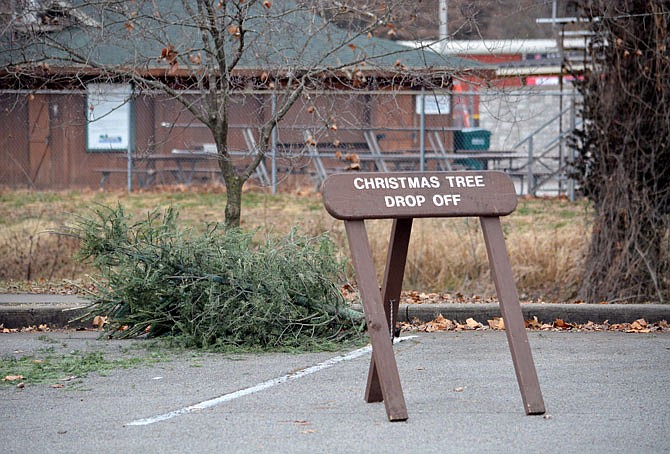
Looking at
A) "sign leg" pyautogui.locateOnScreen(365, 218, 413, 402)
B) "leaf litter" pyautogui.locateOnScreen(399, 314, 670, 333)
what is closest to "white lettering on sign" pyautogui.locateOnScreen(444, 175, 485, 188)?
"sign leg" pyautogui.locateOnScreen(365, 218, 413, 402)

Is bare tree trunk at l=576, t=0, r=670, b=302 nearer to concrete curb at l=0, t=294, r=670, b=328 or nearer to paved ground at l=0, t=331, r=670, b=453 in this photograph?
concrete curb at l=0, t=294, r=670, b=328

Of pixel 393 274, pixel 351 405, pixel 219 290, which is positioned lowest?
pixel 351 405

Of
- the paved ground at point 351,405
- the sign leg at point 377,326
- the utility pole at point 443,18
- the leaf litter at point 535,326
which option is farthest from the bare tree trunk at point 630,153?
the sign leg at point 377,326

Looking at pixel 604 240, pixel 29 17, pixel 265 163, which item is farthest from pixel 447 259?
pixel 265 163

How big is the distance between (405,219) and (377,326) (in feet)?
2.36

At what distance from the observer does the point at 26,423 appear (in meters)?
5.68

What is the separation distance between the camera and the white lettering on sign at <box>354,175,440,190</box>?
574cm

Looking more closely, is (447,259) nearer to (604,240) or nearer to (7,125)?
(604,240)

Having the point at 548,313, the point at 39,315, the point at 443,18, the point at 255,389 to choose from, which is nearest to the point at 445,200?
the point at 255,389

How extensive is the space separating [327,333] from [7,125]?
1558cm

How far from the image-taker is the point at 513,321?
5766mm

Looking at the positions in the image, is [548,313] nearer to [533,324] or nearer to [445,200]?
[533,324]

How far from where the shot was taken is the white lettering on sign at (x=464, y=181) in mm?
5875

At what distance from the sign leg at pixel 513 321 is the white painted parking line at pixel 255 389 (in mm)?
1740
